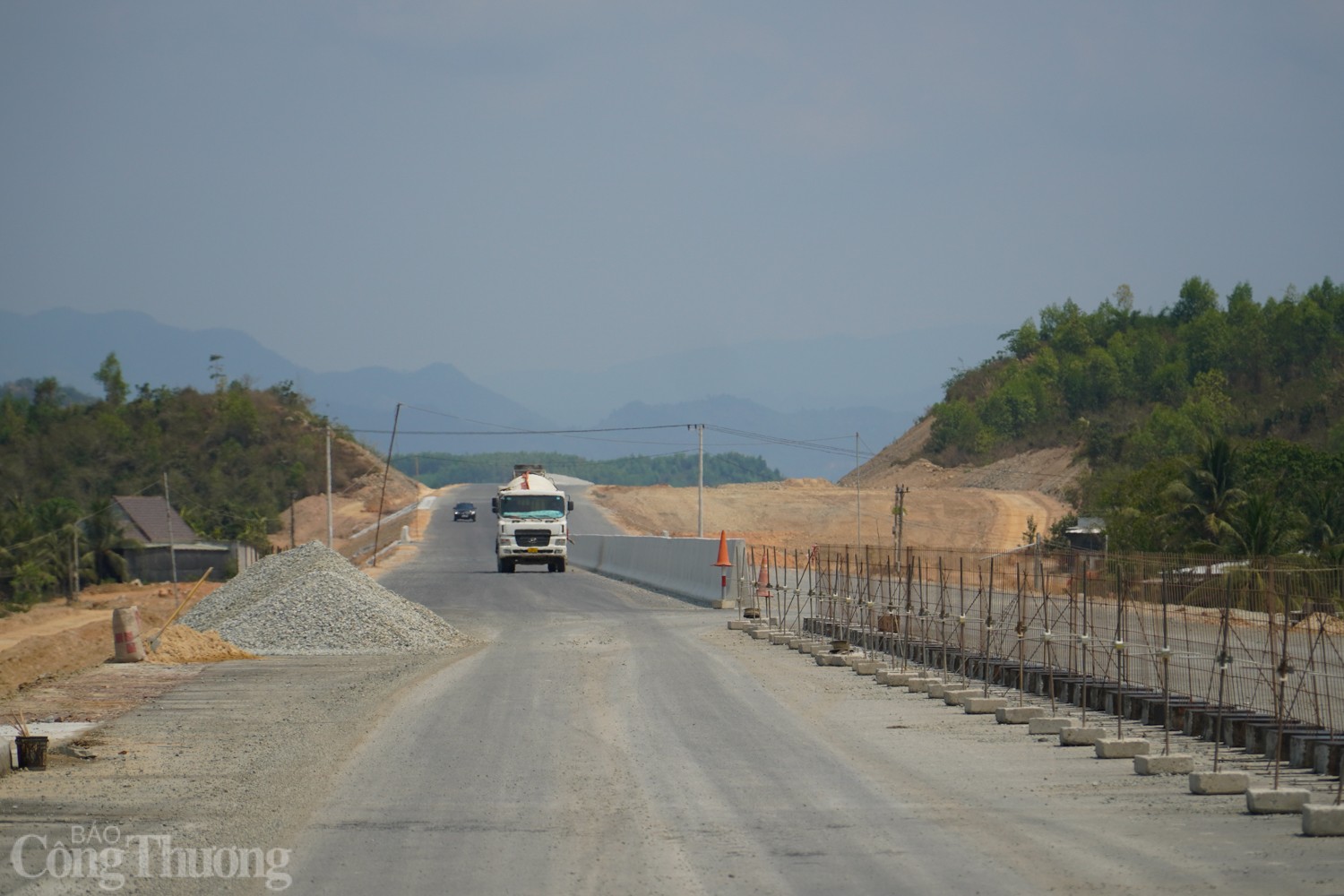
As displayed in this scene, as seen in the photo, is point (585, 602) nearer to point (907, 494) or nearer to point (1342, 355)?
point (907, 494)

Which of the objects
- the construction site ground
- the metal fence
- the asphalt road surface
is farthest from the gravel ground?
the construction site ground

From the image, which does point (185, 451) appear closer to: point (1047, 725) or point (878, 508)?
point (878, 508)

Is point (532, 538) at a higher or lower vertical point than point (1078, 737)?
higher

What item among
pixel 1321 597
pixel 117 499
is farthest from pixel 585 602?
pixel 117 499

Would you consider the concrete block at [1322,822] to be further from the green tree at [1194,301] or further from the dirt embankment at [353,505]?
the green tree at [1194,301]

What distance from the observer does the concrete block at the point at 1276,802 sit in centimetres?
1034

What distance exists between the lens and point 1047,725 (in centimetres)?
1469

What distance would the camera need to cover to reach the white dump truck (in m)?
51.2

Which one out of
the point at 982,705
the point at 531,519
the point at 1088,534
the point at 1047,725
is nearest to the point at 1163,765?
the point at 1047,725

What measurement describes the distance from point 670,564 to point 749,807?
32338mm

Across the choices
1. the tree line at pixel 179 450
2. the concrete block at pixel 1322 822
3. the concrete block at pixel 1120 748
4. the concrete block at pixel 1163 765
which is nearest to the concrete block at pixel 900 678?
the concrete block at pixel 1120 748

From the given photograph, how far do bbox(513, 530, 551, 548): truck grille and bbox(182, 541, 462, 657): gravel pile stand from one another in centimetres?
2129

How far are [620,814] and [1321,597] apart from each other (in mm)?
6575

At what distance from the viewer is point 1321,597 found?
39.9ft
